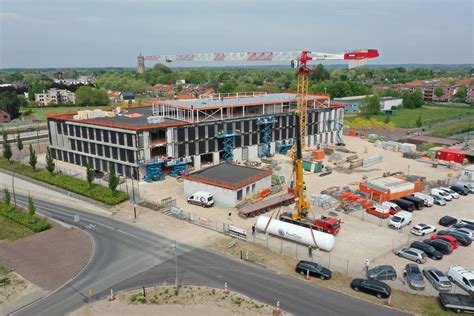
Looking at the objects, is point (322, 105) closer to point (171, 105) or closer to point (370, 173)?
point (370, 173)

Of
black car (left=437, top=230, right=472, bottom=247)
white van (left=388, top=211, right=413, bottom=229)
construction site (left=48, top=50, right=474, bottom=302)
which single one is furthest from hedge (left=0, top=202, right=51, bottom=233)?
black car (left=437, top=230, right=472, bottom=247)

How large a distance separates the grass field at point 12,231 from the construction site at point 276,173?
1152 centimetres

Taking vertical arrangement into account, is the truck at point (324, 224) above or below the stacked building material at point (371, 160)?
below

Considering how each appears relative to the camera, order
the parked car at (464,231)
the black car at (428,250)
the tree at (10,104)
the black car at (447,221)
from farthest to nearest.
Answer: the tree at (10,104) < the black car at (447,221) < the parked car at (464,231) < the black car at (428,250)

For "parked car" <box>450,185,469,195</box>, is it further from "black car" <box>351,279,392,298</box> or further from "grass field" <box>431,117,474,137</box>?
"grass field" <box>431,117,474,137</box>

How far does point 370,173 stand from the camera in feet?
221

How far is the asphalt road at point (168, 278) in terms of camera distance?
29172 mm

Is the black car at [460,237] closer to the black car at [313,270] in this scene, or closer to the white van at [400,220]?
the white van at [400,220]

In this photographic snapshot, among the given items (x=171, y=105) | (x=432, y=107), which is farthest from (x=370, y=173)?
(x=432, y=107)

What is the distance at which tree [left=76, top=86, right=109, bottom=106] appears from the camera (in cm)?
15912

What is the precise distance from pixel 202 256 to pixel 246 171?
2138 cm

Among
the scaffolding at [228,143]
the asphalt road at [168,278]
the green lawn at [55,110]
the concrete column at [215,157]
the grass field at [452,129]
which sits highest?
the green lawn at [55,110]

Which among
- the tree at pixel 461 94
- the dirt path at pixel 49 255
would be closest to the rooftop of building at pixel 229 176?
the dirt path at pixel 49 255

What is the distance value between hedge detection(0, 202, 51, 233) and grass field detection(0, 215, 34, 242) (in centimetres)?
44
